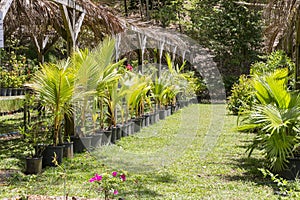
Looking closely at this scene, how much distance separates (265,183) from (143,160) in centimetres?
187

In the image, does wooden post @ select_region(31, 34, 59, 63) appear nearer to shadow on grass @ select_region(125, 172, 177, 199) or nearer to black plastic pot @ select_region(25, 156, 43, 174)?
black plastic pot @ select_region(25, 156, 43, 174)

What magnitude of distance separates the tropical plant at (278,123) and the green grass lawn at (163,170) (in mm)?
350

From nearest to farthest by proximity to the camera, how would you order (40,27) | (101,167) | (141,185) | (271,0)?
1. (141,185)
2. (101,167)
3. (271,0)
4. (40,27)

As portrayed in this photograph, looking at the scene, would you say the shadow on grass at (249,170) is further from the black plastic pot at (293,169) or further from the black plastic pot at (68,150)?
the black plastic pot at (68,150)

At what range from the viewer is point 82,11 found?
6711mm

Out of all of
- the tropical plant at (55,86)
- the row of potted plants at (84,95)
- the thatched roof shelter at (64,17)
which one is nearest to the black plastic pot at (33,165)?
the row of potted plants at (84,95)

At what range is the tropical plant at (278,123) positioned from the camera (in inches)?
176

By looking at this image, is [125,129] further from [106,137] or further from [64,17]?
[64,17]

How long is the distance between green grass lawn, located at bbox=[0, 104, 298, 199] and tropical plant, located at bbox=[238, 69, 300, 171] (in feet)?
1.15

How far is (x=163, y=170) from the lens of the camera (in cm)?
528

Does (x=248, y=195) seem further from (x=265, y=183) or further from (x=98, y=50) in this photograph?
(x=98, y=50)

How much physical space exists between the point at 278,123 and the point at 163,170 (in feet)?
5.22

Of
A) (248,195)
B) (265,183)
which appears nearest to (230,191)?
(248,195)

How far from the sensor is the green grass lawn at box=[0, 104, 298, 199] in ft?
13.6
